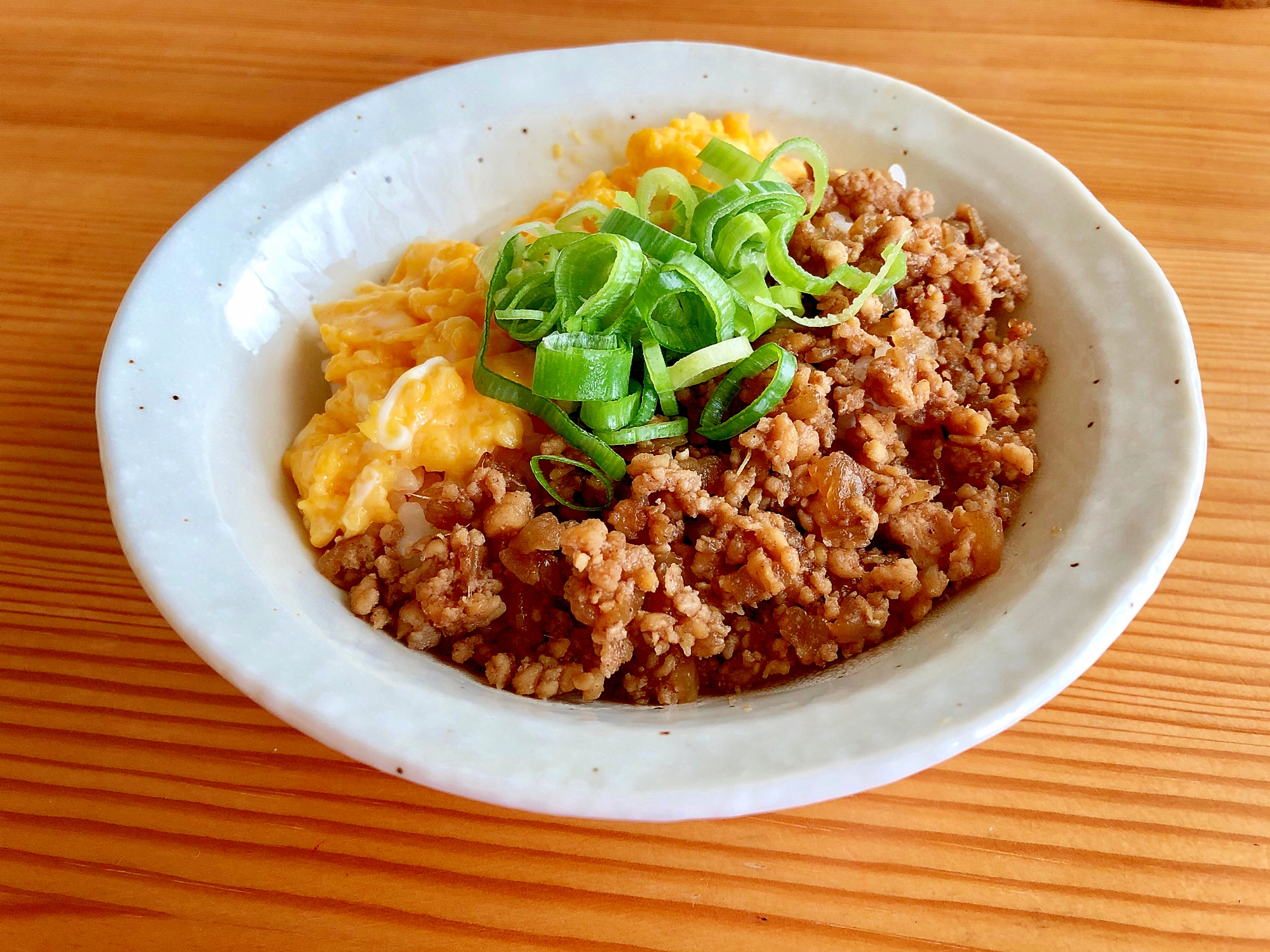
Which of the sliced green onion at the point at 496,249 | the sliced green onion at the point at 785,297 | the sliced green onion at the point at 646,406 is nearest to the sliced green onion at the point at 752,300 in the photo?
the sliced green onion at the point at 785,297

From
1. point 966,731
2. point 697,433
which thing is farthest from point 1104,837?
point 697,433

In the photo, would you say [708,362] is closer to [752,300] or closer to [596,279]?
[752,300]

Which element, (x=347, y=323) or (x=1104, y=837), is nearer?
(x=1104, y=837)

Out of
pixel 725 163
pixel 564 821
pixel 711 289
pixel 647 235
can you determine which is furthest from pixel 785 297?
pixel 564 821

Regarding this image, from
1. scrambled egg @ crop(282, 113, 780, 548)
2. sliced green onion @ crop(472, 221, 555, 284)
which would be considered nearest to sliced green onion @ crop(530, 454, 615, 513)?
scrambled egg @ crop(282, 113, 780, 548)

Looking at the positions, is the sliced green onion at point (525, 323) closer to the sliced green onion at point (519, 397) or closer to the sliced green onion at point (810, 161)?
the sliced green onion at point (519, 397)

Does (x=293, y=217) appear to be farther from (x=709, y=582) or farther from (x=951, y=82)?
(x=951, y=82)
